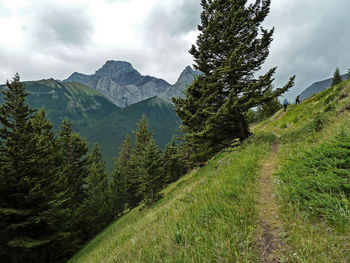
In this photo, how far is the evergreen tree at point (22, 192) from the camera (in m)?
14.2

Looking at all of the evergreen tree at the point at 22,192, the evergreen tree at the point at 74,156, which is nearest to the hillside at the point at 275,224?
the evergreen tree at the point at 22,192

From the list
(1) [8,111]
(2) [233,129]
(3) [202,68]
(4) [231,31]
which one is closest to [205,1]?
(4) [231,31]

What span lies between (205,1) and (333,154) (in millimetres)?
16517

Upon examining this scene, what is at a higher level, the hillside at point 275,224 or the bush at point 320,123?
the bush at point 320,123

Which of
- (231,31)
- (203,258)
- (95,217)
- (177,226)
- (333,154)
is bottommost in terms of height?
(95,217)

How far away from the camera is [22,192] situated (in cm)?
1493

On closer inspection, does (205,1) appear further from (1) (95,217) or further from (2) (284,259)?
(1) (95,217)

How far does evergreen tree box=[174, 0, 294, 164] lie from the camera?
39.4 feet

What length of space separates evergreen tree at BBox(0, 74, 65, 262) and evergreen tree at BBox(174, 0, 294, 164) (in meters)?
15.2

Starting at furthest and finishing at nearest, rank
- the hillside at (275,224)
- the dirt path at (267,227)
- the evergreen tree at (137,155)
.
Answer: the evergreen tree at (137,155) < the dirt path at (267,227) < the hillside at (275,224)

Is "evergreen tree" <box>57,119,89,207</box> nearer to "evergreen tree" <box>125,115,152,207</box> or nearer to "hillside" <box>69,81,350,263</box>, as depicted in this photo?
"evergreen tree" <box>125,115,152,207</box>

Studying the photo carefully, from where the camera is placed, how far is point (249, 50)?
12539 millimetres

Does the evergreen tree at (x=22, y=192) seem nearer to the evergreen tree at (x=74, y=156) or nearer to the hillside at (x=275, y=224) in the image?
the evergreen tree at (x=74, y=156)

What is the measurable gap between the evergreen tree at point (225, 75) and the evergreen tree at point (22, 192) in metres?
15.2
